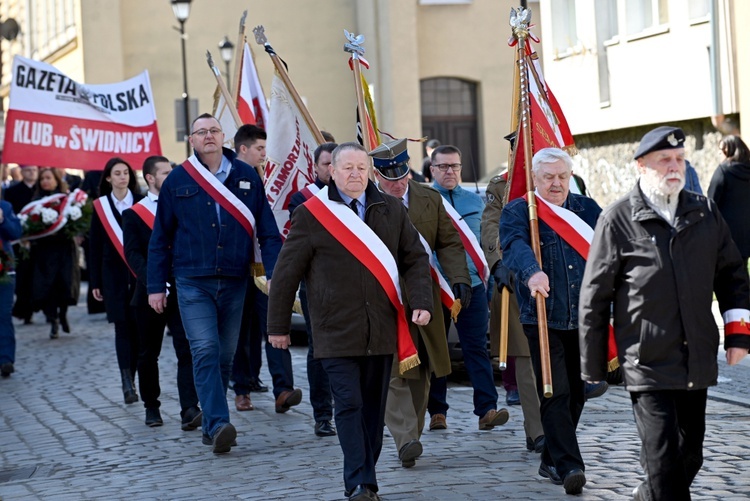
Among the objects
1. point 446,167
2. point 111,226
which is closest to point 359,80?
point 446,167

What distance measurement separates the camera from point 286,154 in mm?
11734

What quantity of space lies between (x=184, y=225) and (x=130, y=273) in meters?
2.54

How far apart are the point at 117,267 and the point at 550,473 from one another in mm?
5388

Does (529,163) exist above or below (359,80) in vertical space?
below

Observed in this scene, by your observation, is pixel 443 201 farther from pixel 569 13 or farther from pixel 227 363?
pixel 569 13

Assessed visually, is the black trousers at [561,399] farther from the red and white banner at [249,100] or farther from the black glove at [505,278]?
the red and white banner at [249,100]

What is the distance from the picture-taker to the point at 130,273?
466 inches

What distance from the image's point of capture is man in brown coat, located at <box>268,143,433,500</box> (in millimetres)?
7543

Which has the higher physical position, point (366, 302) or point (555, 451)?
point (366, 302)

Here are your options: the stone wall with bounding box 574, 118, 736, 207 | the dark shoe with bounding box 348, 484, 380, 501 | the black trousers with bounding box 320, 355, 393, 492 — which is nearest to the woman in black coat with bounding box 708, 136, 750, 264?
the black trousers with bounding box 320, 355, 393, 492

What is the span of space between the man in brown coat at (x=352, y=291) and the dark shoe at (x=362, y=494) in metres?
0.10

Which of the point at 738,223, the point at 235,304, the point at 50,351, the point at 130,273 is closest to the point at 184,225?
the point at 235,304

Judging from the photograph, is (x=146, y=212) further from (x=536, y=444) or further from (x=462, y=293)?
(x=536, y=444)

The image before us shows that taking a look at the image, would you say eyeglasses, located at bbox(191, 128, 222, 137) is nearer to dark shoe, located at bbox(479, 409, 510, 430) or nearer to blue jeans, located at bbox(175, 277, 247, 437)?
blue jeans, located at bbox(175, 277, 247, 437)
